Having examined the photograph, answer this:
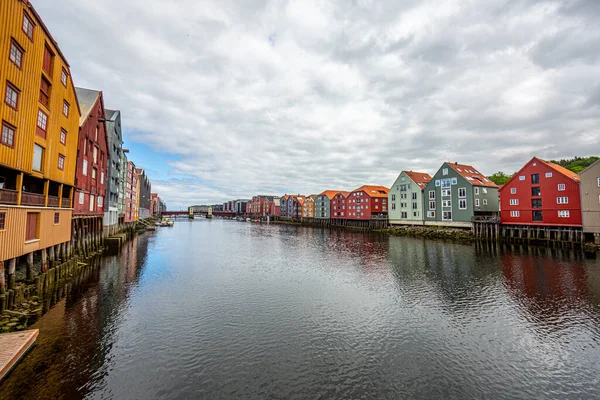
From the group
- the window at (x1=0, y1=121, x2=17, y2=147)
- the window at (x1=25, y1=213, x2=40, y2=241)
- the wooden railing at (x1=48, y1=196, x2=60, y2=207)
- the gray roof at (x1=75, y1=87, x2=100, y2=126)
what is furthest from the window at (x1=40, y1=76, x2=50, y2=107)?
the gray roof at (x1=75, y1=87, x2=100, y2=126)

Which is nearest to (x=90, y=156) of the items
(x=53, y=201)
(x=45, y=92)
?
(x=53, y=201)

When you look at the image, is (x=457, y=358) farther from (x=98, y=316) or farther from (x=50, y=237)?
(x=50, y=237)

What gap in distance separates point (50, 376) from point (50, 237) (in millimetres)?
14627

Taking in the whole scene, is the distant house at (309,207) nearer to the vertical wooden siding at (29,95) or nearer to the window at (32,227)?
the vertical wooden siding at (29,95)

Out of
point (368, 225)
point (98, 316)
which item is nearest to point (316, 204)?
point (368, 225)

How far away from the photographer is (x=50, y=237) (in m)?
19.6

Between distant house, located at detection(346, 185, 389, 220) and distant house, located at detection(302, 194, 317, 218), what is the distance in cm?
2546

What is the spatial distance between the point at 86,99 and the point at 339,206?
79.9 m

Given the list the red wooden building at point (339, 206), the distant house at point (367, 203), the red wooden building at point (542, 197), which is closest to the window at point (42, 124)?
the red wooden building at point (542, 197)

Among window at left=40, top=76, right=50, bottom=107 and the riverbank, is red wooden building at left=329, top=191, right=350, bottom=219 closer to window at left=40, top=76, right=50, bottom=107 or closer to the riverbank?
the riverbank

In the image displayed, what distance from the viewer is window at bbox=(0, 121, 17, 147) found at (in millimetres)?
14508

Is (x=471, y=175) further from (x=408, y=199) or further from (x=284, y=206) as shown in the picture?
(x=284, y=206)

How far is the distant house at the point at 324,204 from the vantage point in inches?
4169

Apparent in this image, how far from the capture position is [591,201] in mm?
37438
